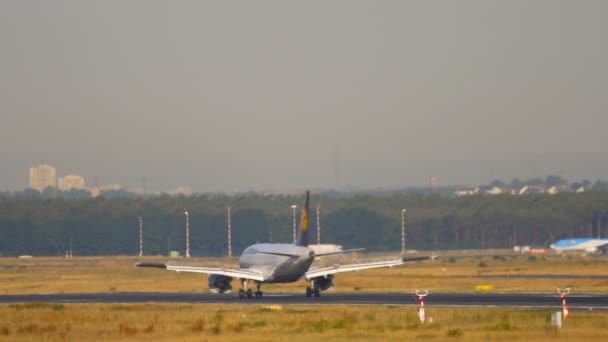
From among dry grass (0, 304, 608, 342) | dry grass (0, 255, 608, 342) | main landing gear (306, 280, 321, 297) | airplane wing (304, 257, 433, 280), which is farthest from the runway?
dry grass (0, 304, 608, 342)

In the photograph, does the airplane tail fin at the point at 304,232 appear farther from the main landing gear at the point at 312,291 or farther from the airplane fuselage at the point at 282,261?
the main landing gear at the point at 312,291

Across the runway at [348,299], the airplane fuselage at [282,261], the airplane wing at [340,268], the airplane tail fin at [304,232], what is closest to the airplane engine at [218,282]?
the runway at [348,299]

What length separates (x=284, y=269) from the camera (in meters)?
88.6

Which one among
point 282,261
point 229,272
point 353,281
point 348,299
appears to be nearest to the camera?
point 348,299

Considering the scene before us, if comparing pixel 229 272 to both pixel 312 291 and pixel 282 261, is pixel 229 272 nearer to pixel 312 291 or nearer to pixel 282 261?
pixel 282 261

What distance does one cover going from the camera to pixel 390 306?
7144 cm

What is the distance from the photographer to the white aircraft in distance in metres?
87.9

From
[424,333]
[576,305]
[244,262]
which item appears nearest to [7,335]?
[424,333]

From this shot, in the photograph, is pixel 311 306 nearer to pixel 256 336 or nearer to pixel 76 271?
pixel 256 336

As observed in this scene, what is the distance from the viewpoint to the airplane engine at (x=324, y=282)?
294 feet

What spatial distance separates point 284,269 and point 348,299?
9045mm

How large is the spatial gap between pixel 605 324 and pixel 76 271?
98821 mm

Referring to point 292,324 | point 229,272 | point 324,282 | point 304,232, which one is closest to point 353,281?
point 324,282

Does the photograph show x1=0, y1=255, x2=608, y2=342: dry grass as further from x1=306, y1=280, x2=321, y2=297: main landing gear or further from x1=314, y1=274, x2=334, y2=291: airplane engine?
→ x1=306, y1=280, x2=321, y2=297: main landing gear
